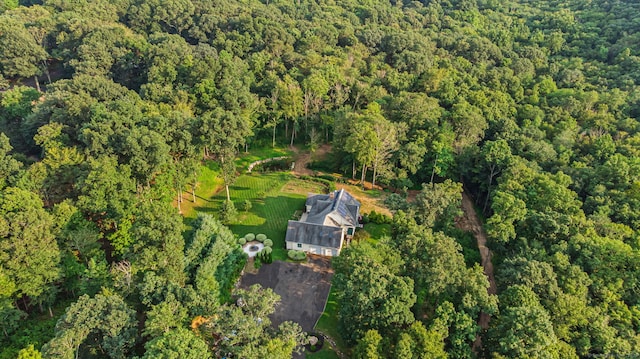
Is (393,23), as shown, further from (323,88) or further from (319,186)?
(319,186)

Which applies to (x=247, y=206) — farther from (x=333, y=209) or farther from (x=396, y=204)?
(x=396, y=204)

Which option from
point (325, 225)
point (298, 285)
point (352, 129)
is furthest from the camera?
point (352, 129)

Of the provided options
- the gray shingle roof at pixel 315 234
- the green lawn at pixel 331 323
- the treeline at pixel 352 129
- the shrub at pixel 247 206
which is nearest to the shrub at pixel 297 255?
the gray shingle roof at pixel 315 234

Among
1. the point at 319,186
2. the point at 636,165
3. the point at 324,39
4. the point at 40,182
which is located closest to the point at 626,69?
the point at 636,165

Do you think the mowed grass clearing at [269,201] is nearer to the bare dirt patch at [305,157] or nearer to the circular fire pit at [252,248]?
the circular fire pit at [252,248]

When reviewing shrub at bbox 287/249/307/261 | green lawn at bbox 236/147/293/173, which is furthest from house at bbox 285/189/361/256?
green lawn at bbox 236/147/293/173

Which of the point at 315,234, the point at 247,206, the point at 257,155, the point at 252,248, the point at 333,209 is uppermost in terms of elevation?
the point at 333,209

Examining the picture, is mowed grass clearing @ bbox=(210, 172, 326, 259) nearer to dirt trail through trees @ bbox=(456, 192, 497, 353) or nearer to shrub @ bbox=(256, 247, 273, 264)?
shrub @ bbox=(256, 247, 273, 264)

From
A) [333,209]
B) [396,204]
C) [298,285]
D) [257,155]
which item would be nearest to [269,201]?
[333,209]
